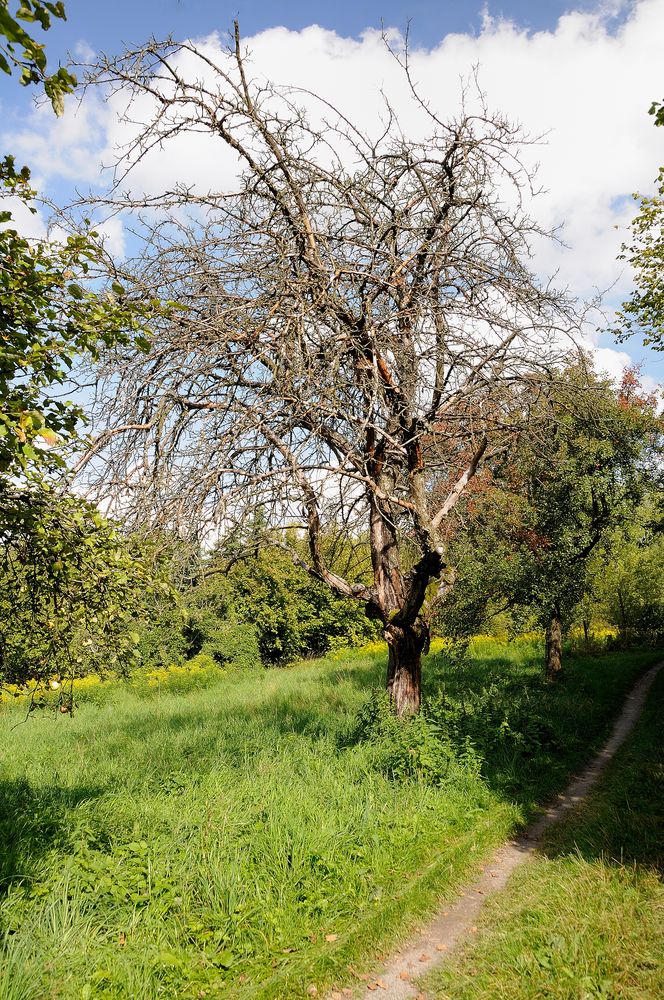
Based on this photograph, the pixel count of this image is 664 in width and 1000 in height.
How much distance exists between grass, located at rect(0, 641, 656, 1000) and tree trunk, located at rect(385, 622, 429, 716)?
52 cm

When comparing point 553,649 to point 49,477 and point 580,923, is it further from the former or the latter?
point 49,477

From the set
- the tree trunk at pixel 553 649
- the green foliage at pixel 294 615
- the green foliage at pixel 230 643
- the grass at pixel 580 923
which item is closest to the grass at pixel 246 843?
the grass at pixel 580 923

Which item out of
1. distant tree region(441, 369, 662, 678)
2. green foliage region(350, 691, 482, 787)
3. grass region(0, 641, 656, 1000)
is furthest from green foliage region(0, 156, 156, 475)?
distant tree region(441, 369, 662, 678)

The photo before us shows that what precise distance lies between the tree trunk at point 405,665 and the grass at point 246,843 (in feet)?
1.70

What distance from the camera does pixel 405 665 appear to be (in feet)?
28.8

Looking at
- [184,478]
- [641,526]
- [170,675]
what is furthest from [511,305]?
[170,675]

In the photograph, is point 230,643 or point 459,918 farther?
point 230,643

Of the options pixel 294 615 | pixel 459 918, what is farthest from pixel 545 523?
pixel 294 615

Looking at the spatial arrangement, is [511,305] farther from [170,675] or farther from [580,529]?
[170,675]

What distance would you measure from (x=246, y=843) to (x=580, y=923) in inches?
112

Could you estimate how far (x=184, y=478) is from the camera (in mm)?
6129

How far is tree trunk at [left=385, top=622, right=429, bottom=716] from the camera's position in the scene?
8.61 m

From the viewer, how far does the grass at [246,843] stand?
4.16 m

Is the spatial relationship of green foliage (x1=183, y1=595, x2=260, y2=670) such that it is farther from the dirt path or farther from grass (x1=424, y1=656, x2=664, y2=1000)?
grass (x1=424, y1=656, x2=664, y2=1000)
